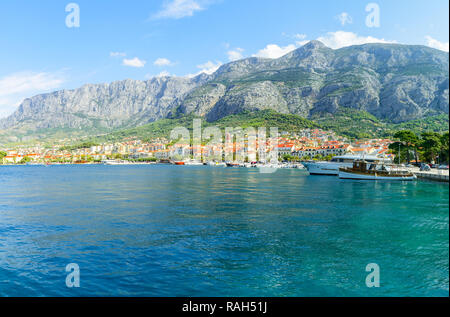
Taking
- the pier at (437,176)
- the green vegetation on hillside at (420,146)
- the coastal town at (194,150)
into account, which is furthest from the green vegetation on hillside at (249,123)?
the pier at (437,176)

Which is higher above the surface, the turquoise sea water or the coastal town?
the coastal town

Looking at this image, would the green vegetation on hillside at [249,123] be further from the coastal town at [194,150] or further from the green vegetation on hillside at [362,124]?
the green vegetation on hillside at [362,124]

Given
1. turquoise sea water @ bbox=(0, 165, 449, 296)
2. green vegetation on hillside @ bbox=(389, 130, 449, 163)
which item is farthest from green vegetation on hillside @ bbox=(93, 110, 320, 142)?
turquoise sea water @ bbox=(0, 165, 449, 296)

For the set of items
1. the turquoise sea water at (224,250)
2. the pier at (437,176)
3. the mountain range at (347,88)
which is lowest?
the turquoise sea water at (224,250)

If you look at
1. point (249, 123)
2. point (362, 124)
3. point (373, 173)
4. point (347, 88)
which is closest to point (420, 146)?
point (373, 173)

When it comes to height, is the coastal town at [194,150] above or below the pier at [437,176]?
above

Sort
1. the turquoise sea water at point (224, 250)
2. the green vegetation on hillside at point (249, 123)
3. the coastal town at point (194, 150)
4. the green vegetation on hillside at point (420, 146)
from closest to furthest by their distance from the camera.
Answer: the turquoise sea water at point (224, 250), the green vegetation on hillside at point (420, 146), the coastal town at point (194, 150), the green vegetation on hillside at point (249, 123)

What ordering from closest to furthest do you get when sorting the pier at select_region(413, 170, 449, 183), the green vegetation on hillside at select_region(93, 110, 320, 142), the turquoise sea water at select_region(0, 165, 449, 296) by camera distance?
the turquoise sea water at select_region(0, 165, 449, 296), the pier at select_region(413, 170, 449, 183), the green vegetation on hillside at select_region(93, 110, 320, 142)

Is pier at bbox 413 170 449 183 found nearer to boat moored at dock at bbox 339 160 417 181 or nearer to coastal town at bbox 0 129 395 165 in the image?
boat moored at dock at bbox 339 160 417 181

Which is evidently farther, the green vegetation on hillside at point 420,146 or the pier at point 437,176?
the green vegetation on hillside at point 420,146

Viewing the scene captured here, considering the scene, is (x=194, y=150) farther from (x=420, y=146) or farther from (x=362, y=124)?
(x=420, y=146)

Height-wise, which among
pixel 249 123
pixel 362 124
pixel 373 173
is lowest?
pixel 373 173
